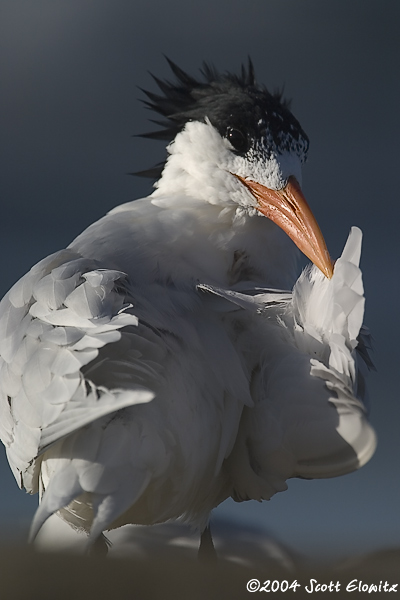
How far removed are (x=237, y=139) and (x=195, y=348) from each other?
1.74 ft

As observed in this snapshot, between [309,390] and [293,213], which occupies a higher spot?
[293,213]

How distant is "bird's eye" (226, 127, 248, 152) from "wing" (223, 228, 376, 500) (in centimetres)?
36

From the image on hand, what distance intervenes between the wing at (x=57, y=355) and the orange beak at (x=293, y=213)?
38 centimetres

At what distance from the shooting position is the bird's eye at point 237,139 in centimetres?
146

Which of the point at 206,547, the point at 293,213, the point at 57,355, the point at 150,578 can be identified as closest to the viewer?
the point at 150,578

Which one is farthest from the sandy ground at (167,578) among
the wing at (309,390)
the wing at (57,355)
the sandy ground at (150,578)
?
the wing at (309,390)

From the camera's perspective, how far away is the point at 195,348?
113 centimetres

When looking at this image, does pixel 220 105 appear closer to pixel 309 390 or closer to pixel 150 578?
pixel 309 390

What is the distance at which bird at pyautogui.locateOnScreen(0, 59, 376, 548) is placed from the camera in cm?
96

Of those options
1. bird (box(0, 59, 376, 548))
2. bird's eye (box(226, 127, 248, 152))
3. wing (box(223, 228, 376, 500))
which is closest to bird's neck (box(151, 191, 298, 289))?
bird (box(0, 59, 376, 548))

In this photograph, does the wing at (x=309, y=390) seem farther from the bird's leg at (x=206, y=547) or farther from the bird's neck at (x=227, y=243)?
the bird's leg at (x=206, y=547)

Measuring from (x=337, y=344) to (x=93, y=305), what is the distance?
367 mm

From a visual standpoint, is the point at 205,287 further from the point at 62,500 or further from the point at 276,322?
the point at 62,500

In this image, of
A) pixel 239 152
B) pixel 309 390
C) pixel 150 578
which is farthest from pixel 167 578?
pixel 239 152
